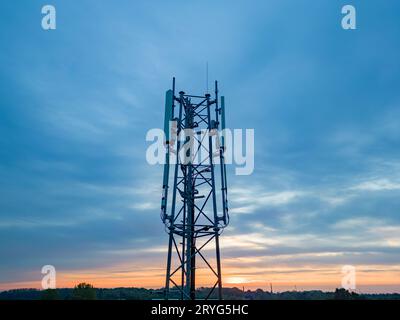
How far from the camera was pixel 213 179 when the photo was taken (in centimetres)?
1756
